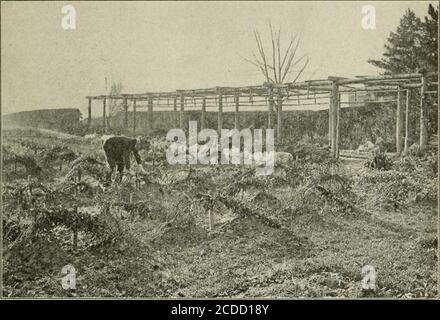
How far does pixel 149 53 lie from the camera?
461 cm

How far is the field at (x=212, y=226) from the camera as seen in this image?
4.01 m

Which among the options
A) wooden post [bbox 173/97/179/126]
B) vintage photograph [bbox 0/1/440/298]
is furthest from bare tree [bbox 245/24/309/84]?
wooden post [bbox 173/97/179/126]

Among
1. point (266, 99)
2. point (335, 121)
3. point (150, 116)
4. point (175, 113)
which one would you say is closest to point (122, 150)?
point (150, 116)

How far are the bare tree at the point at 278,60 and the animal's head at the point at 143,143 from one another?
1.46m

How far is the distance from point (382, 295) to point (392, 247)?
1.69 feet

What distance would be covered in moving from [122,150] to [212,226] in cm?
139

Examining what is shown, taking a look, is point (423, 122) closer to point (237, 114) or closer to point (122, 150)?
point (237, 114)

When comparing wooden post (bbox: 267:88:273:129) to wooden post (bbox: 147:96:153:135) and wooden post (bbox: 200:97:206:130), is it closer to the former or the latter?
wooden post (bbox: 200:97:206:130)

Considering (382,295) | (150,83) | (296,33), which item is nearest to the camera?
(382,295)

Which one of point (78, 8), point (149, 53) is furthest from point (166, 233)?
point (78, 8)

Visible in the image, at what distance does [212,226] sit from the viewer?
4348 mm

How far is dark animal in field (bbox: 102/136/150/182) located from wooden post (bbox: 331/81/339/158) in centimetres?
222
